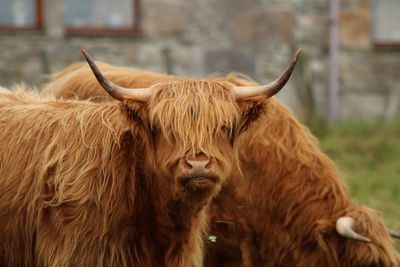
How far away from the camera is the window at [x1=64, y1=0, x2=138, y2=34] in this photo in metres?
15.2

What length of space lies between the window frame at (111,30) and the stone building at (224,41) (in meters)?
0.02

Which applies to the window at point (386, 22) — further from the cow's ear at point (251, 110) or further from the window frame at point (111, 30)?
the cow's ear at point (251, 110)

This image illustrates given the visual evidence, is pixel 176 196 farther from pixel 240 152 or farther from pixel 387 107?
pixel 387 107

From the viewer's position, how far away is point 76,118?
20.7 feet

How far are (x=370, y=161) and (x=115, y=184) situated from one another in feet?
23.9

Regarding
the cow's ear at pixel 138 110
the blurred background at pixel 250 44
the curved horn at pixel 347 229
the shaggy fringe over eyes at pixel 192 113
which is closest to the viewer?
the shaggy fringe over eyes at pixel 192 113

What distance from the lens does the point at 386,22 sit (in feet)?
55.3

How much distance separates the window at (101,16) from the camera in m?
15.2

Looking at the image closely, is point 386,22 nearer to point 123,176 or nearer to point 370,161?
point 370,161

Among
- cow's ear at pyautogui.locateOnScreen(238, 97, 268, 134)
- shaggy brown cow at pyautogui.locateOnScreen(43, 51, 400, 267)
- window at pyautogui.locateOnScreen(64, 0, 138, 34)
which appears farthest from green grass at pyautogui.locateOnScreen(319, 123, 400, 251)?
cow's ear at pyautogui.locateOnScreen(238, 97, 268, 134)

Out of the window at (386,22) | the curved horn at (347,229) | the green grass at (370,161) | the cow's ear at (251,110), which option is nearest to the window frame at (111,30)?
the green grass at (370,161)

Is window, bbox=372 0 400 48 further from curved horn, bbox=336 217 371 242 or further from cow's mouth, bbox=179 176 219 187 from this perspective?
cow's mouth, bbox=179 176 219 187

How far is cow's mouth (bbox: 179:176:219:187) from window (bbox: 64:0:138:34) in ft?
32.3

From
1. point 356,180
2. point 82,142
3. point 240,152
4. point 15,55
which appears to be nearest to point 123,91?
point 82,142
